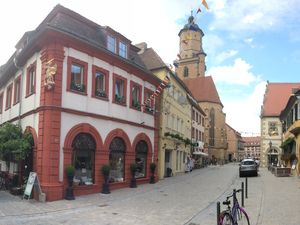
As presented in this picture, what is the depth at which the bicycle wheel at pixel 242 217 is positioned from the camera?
1082 centimetres

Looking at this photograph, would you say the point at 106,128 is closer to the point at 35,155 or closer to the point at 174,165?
the point at 35,155

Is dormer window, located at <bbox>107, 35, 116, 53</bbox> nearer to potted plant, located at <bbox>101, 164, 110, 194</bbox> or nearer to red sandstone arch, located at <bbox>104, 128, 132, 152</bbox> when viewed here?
red sandstone arch, located at <bbox>104, 128, 132, 152</bbox>

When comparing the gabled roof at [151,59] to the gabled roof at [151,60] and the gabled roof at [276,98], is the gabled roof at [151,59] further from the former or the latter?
the gabled roof at [276,98]

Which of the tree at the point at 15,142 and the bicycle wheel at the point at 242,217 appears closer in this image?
the bicycle wheel at the point at 242,217

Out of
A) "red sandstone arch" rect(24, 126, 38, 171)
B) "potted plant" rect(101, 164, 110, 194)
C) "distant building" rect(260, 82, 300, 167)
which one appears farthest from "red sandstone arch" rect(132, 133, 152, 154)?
"distant building" rect(260, 82, 300, 167)

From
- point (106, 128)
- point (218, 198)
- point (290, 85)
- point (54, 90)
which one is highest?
point (290, 85)

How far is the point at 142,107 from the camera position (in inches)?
1049

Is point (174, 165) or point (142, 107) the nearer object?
point (142, 107)

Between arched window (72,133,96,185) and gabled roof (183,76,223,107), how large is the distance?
2574 inches

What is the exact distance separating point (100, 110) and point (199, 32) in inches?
3138

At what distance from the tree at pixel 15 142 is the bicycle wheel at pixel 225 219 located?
12.8 m

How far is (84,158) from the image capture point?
66.3ft

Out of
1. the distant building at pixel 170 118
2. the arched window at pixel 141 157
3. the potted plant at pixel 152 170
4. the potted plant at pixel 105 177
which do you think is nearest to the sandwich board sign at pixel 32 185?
the potted plant at pixel 105 177

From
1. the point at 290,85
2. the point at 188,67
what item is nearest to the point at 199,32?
the point at 188,67
